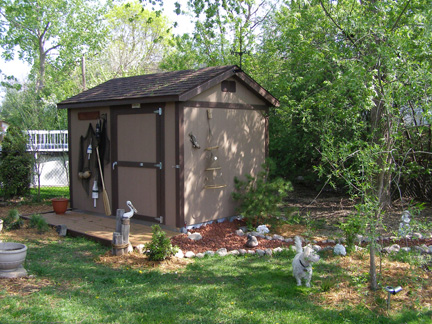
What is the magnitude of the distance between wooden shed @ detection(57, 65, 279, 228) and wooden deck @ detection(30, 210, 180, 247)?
18 centimetres

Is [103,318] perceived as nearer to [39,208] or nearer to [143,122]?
[143,122]

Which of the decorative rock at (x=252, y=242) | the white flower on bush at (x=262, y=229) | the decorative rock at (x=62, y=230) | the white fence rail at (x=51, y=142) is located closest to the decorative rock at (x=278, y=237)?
the white flower on bush at (x=262, y=229)

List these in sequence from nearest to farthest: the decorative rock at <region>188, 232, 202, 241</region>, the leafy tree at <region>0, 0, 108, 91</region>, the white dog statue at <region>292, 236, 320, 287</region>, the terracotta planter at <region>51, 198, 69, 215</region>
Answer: the white dog statue at <region>292, 236, 320, 287</region> < the decorative rock at <region>188, 232, 202, 241</region> < the terracotta planter at <region>51, 198, 69, 215</region> < the leafy tree at <region>0, 0, 108, 91</region>

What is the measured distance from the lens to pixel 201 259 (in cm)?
576

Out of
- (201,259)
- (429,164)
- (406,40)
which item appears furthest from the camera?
(429,164)

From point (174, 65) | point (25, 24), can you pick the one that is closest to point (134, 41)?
point (25, 24)

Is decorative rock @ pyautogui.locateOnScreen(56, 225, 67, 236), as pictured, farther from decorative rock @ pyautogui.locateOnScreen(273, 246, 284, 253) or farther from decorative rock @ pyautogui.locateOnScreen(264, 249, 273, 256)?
decorative rock @ pyautogui.locateOnScreen(273, 246, 284, 253)

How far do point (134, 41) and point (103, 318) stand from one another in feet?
91.5

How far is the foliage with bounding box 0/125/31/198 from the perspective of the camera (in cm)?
1027

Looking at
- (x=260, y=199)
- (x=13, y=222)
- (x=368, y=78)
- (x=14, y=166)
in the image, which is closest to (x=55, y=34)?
(x=14, y=166)

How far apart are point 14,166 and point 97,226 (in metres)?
4.22

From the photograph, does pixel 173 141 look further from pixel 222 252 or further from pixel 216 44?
pixel 216 44

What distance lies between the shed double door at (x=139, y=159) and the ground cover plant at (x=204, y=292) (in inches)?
62.3

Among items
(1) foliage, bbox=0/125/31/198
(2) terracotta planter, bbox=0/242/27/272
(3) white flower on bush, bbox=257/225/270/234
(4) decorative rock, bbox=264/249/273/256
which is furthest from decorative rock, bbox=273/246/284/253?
(1) foliage, bbox=0/125/31/198
